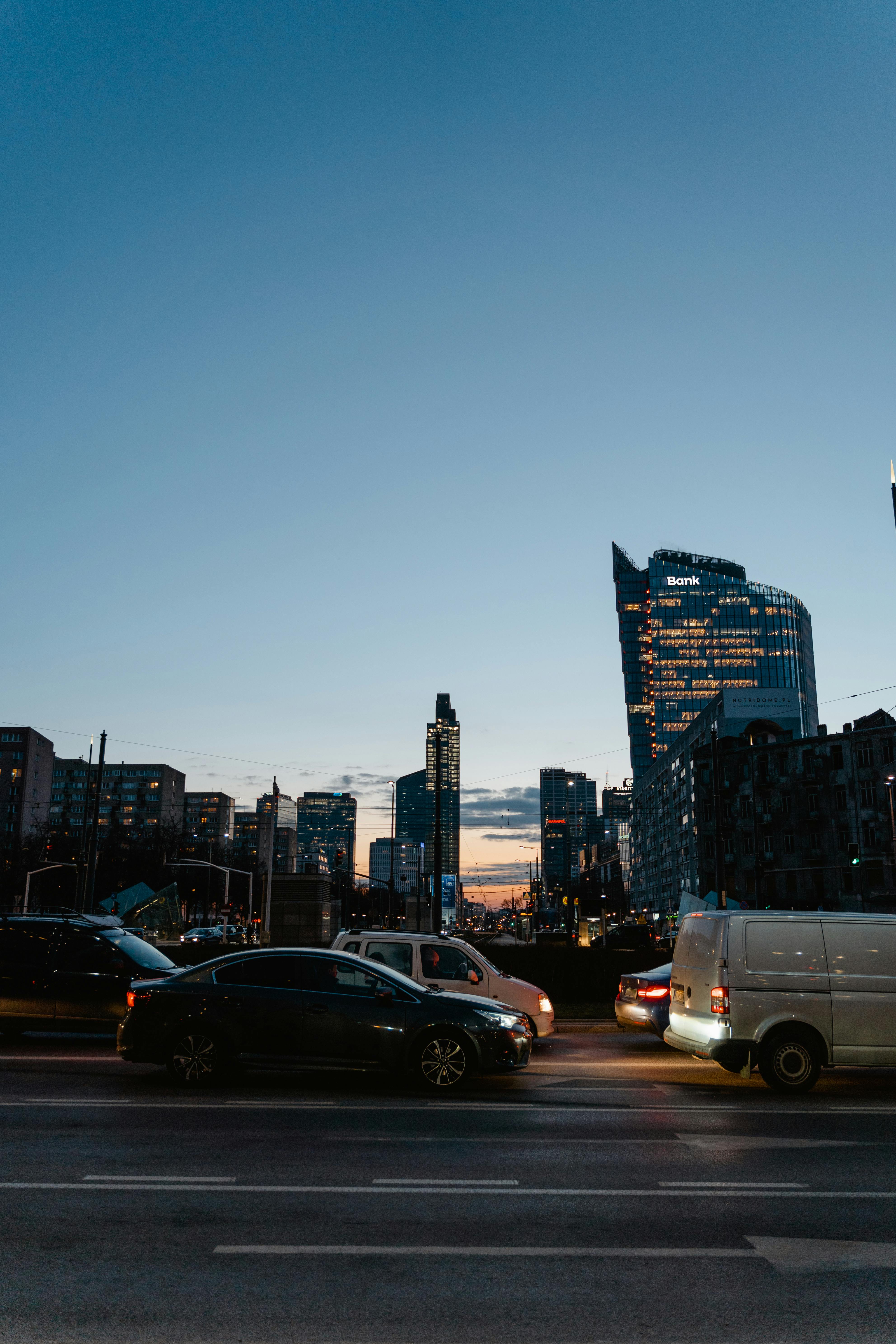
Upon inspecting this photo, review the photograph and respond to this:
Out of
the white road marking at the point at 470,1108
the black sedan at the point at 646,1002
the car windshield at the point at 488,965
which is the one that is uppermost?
the car windshield at the point at 488,965

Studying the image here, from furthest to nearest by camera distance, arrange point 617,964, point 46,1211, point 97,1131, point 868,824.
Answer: point 868,824
point 617,964
point 97,1131
point 46,1211

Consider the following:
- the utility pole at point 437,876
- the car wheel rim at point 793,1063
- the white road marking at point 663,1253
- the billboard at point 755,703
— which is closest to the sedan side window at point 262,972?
the car wheel rim at point 793,1063

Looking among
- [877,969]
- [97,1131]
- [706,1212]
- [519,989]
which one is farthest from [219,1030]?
[877,969]

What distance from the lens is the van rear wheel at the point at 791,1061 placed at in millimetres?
12852

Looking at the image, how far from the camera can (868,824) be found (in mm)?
83375

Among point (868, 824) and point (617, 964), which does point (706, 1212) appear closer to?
point (617, 964)

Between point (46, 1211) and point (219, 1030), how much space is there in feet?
18.8

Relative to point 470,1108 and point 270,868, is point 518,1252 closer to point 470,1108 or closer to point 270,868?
point 470,1108

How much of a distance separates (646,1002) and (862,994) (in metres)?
5.84

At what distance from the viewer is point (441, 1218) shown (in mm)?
6918

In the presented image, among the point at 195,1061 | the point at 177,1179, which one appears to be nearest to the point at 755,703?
the point at 195,1061

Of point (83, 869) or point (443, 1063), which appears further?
point (83, 869)

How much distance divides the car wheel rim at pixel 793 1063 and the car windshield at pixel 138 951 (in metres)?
9.40

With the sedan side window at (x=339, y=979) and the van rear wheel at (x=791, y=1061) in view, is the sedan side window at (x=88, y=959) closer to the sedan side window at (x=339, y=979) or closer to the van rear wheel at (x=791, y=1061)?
the sedan side window at (x=339, y=979)
